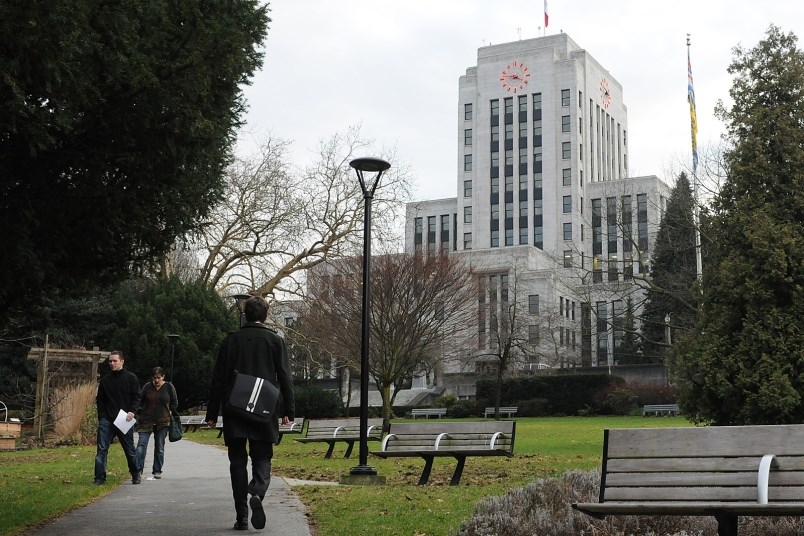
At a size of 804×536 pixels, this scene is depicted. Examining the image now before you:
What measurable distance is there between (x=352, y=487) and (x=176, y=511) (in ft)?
9.95

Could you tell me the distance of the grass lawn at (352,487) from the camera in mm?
8633

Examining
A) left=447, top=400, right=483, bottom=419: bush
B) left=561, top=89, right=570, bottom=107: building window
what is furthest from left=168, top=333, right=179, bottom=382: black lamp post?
left=561, top=89, right=570, bottom=107: building window

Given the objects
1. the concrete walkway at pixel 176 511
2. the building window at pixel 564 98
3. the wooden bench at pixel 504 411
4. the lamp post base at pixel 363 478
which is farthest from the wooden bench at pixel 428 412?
the building window at pixel 564 98

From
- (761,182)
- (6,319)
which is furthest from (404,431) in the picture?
(761,182)

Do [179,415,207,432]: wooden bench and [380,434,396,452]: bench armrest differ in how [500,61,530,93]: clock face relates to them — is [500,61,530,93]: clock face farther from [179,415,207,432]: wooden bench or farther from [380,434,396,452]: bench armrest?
[380,434,396,452]: bench armrest

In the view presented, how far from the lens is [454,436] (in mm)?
13211

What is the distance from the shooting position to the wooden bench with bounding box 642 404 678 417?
53.9m

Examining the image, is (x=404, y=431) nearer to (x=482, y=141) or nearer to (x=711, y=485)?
(x=711, y=485)

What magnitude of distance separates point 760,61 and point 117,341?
30132 mm

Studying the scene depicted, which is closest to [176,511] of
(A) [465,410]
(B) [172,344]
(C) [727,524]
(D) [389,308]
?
(C) [727,524]

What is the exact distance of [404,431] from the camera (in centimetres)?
1340

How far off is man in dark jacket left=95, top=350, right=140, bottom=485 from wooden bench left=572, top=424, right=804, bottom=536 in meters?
8.14

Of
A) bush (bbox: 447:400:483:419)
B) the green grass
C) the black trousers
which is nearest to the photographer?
the black trousers

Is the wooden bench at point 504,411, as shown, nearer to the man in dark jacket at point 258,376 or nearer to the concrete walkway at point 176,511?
the concrete walkway at point 176,511
